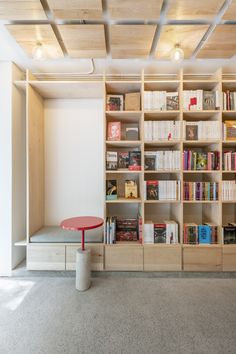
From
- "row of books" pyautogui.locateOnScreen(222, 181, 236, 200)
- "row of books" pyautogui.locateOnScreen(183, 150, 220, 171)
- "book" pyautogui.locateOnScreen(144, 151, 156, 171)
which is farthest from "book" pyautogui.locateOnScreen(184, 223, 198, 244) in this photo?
"book" pyautogui.locateOnScreen(144, 151, 156, 171)

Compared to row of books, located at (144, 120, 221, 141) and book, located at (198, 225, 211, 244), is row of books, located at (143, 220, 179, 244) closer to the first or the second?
book, located at (198, 225, 211, 244)

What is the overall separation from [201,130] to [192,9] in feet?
4.05

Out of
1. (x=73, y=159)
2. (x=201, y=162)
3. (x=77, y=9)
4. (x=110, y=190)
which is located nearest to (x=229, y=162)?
(x=201, y=162)

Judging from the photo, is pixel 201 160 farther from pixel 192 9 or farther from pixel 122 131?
pixel 192 9

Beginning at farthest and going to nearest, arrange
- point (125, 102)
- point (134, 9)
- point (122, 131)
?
point (122, 131) → point (125, 102) → point (134, 9)

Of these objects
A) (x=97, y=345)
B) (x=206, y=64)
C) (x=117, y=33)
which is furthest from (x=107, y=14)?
(x=97, y=345)

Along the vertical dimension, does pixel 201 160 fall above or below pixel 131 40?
below

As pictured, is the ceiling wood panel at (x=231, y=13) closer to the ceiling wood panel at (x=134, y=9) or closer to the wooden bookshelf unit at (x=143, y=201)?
the ceiling wood panel at (x=134, y=9)

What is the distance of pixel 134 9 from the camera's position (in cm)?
158

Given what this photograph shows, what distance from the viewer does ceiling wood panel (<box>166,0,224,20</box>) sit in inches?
59.9

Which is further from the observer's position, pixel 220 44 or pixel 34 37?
pixel 220 44

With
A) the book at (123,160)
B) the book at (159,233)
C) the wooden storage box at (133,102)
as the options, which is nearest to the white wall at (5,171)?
the book at (123,160)

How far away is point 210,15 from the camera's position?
165cm

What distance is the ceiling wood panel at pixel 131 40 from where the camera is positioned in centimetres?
180
